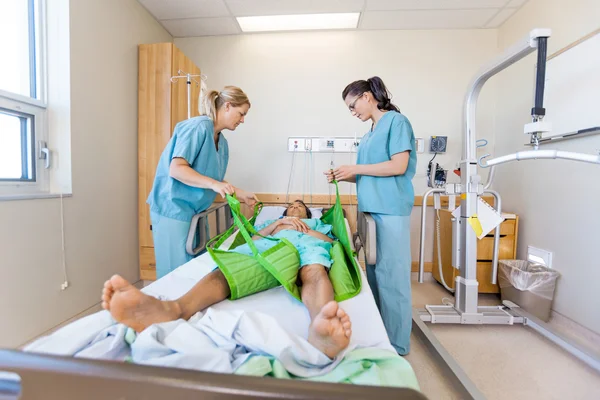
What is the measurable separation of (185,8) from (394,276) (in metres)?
2.80

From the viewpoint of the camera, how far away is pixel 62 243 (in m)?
1.88

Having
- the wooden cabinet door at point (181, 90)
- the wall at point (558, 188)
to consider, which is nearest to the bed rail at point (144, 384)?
the wall at point (558, 188)

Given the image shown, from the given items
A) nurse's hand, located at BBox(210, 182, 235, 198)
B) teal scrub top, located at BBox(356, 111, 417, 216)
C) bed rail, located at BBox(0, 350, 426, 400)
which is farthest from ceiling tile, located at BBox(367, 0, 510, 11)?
bed rail, located at BBox(0, 350, 426, 400)

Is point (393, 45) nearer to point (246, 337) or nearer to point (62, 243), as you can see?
point (246, 337)

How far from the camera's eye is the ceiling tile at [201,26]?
Answer: 2.77 meters

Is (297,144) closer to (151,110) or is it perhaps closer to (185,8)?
(151,110)

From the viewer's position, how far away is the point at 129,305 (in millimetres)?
801

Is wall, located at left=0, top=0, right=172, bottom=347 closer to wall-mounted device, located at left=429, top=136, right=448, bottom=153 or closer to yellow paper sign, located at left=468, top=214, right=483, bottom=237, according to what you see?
yellow paper sign, located at left=468, top=214, right=483, bottom=237

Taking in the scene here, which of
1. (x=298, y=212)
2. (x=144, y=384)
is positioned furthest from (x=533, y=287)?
(x=144, y=384)

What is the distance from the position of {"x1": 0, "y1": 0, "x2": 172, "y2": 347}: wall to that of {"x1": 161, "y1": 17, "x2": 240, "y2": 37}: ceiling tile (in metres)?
0.23

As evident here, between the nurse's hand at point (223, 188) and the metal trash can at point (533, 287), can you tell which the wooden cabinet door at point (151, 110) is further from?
the metal trash can at point (533, 287)

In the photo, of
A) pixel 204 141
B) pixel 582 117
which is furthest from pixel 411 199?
pixel 582 117

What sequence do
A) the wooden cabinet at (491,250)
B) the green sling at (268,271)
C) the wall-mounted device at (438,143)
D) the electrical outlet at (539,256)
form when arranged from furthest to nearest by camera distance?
the wall-mounted device at (438,143) → the wooden cabinet at (491,250) → the electrical outlet at (539,256) → the green sling at (268,271)

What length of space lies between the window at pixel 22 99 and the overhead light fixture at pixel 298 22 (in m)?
1.59
